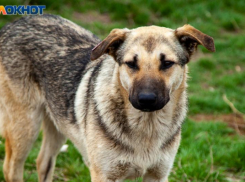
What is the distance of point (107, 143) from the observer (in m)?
4.16

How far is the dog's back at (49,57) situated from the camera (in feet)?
16.0

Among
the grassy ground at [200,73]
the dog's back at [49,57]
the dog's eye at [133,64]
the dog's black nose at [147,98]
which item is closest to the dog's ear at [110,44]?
the dog's eye at [133,64]

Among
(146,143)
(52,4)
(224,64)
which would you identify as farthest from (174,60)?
(52,4)

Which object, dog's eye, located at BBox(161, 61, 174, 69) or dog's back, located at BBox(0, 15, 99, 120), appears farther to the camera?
dog's back, located at BBox(0, 15, 99, 120)

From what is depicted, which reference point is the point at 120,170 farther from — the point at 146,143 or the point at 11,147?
the point at 11,147

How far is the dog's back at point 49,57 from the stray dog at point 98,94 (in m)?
0.01

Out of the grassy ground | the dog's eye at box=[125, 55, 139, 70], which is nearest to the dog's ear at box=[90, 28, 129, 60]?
the dog's eye at box=[125, 55, 139, 70]

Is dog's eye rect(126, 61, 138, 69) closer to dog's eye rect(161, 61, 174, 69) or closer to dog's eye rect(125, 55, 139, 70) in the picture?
dog's eye rect(125, 55, 139, 70)

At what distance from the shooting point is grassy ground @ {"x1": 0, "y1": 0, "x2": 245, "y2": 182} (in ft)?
18.3

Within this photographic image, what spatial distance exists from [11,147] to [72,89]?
3.39ft
